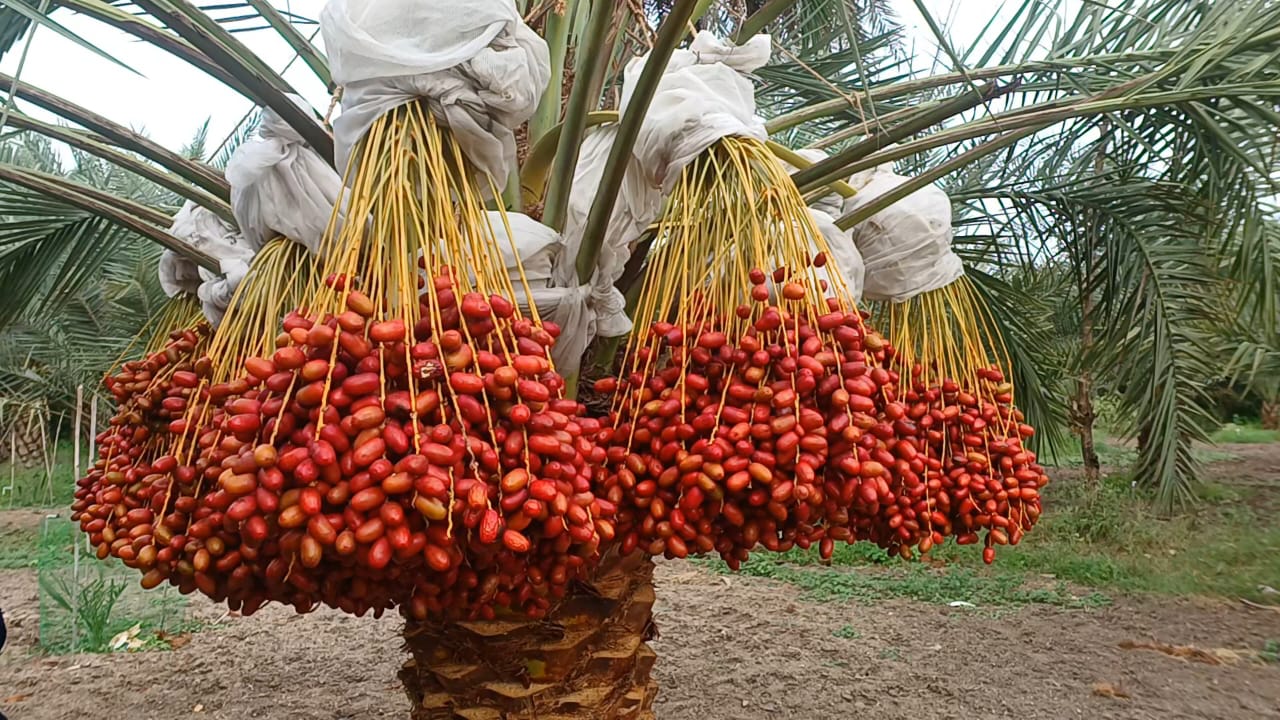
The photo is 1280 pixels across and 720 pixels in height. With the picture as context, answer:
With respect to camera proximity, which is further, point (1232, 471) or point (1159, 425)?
point (1232, 471)

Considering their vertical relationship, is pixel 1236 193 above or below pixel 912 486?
above

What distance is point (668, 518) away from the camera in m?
1.31

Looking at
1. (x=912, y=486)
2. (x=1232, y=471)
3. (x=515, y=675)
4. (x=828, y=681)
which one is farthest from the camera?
(x=1232, y=471)

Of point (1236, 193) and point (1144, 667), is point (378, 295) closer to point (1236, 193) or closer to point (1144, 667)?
point (1236, 193)

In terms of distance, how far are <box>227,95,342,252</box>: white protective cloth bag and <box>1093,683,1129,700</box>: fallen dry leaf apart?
375 centimetres

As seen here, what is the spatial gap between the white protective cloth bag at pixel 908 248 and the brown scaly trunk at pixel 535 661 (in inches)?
31.4

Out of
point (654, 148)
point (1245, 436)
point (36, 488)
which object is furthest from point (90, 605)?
point (1245, 436)

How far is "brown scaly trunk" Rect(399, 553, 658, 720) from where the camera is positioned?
187 cm

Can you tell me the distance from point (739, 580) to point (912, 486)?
16.8 feet

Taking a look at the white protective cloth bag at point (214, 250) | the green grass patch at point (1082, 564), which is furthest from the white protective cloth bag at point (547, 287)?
the green grass patch at point (1082, 564)

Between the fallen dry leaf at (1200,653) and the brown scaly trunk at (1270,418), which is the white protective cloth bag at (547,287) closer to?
the fallen dry leaf at (1200,653)

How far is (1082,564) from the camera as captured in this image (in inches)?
245

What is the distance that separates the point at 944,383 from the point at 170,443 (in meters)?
1.34

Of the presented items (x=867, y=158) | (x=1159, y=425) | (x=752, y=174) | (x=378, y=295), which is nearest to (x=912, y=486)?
(x=752, y=174)
